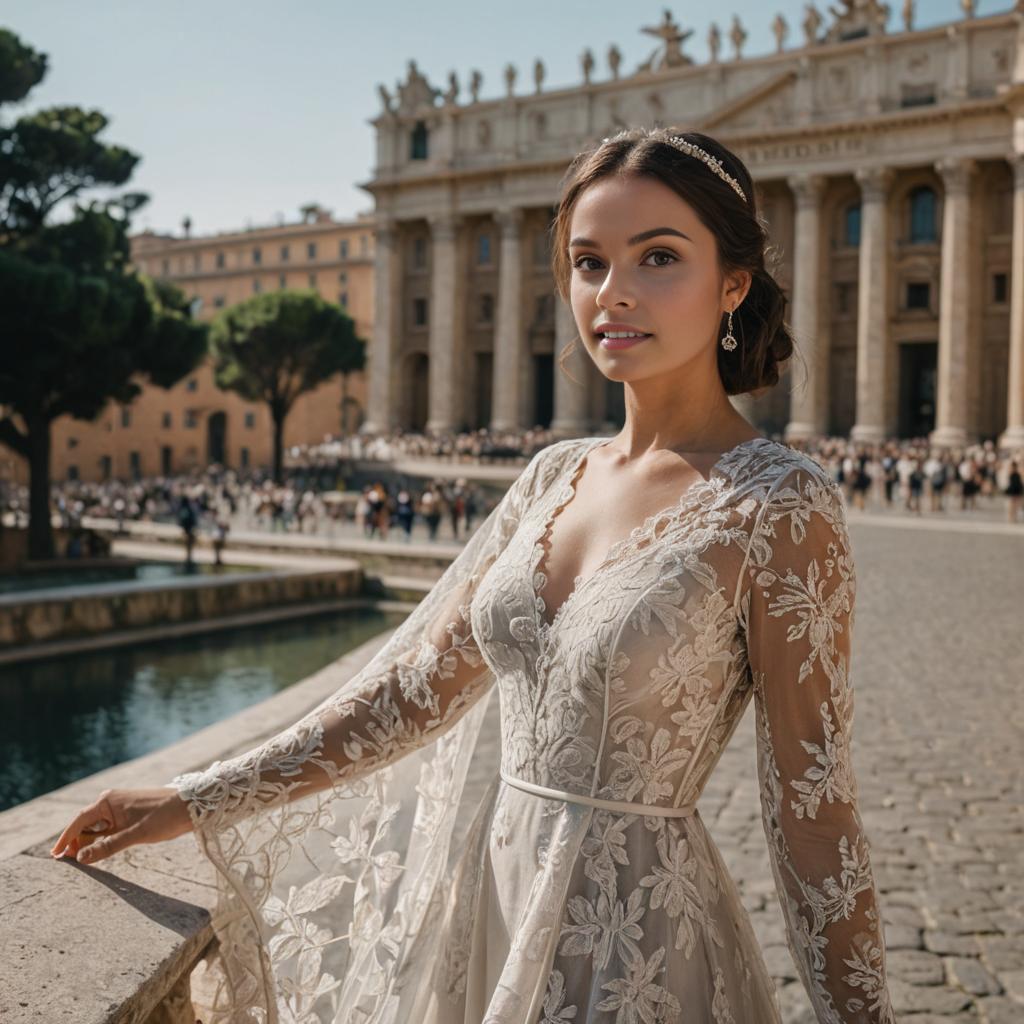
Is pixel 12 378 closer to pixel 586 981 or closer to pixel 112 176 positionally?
pixel 112 176

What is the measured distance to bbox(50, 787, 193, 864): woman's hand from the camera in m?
1.77

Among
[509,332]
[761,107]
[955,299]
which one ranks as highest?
[761,107]

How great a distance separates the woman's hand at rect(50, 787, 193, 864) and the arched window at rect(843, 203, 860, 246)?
145 feet

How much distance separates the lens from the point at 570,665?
1548 mm

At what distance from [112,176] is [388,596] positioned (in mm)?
12441

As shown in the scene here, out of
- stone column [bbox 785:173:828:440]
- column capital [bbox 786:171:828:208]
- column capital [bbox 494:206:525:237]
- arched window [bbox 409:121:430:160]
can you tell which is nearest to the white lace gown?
stone column [bbox 785:173:828:440]

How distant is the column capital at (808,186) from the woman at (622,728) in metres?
42.8

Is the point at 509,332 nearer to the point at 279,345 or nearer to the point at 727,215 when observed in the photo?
the point at 279,345

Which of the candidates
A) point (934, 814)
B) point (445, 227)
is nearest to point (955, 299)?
point (445, 227)

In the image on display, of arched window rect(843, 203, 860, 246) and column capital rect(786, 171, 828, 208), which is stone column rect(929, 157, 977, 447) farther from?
column capital rect(786, 171, 828, 208)

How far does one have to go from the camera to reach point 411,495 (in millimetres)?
26438

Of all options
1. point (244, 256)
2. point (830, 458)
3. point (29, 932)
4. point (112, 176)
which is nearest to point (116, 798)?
point (29, 932)

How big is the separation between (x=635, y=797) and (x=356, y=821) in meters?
0.66

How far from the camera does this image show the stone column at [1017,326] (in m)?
35.2
